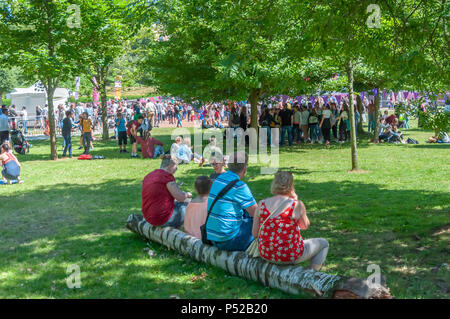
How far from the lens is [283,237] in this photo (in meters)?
5.02

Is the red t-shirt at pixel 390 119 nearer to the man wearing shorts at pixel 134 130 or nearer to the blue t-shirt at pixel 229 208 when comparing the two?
the man wearing shorts at pixel 134 130

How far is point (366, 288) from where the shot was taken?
428 centimetres

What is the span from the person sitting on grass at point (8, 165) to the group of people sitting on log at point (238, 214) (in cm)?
754

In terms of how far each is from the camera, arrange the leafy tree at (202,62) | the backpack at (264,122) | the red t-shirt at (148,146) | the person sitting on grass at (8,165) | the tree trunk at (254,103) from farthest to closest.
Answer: the backpack at (264,122), the tree trunk at (254,103), the red t-shirt at (148,146), the leafy tree at (202,62), the person sitting on grass at (8,165)

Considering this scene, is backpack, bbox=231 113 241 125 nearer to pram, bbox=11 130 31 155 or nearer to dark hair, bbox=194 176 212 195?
pram, bbox=11 130 31 155

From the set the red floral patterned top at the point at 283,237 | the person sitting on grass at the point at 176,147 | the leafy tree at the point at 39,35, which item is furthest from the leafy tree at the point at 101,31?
the red floral patterned top at the point at 283,237

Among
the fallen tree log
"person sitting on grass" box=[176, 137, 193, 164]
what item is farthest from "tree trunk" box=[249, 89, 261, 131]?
the fallen tree log

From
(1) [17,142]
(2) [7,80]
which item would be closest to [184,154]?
(1) [17,142]

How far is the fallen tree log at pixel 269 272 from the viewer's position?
4359 mm

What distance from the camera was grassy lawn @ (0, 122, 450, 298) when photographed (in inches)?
218

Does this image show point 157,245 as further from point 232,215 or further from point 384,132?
point 384,132

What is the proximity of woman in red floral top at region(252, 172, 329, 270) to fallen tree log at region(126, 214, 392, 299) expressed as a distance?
0.16 metres

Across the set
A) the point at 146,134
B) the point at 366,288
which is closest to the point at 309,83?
the point at 146,134

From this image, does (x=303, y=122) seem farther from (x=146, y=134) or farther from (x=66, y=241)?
(x=66, y=241)
